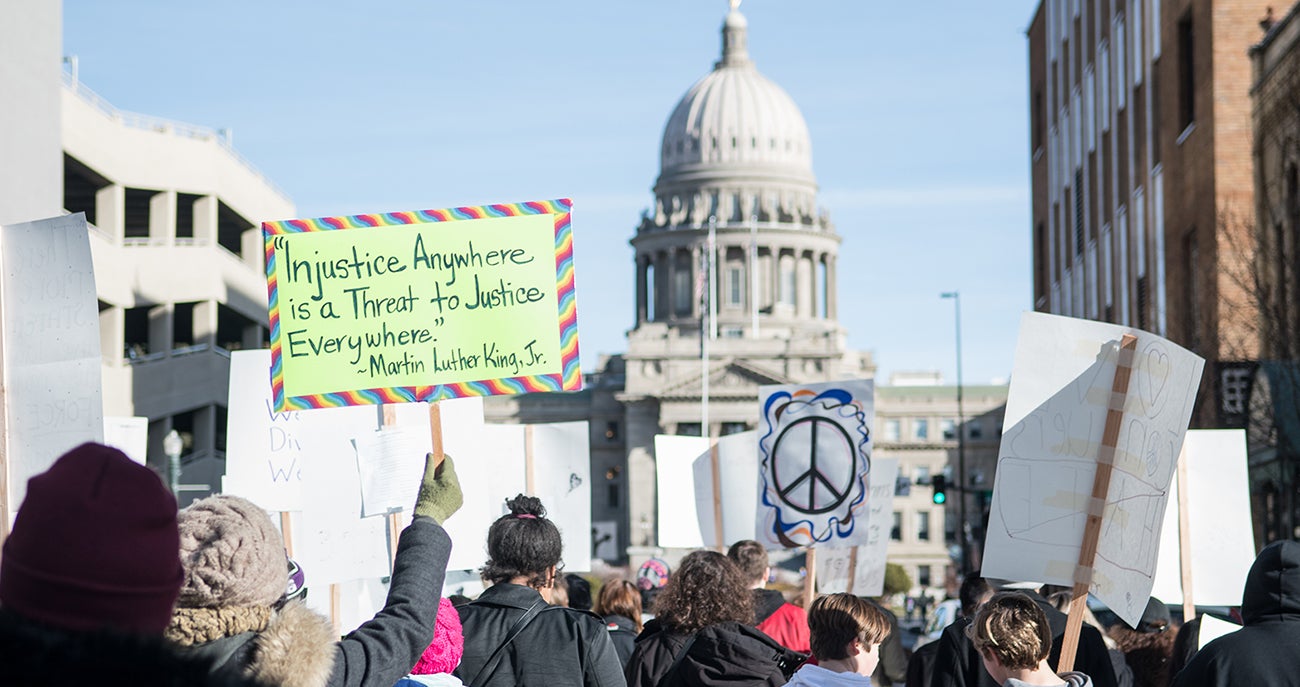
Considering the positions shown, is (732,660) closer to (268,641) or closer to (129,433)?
(268,641)

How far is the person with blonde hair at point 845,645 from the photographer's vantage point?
592cm

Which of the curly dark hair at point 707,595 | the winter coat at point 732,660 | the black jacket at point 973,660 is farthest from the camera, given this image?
the black jacket at point 973,660

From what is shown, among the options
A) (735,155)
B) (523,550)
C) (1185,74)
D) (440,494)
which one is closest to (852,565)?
(523,550)

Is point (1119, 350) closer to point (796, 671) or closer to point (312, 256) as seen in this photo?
point (796, 671)

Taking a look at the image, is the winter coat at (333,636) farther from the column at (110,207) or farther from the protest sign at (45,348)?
the column at (110,207)

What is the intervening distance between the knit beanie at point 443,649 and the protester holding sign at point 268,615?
963mm

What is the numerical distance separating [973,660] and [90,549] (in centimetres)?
489

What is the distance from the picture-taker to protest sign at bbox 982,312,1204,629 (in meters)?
6.88

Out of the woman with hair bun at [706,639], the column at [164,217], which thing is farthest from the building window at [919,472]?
the woman with hair bun at [706,639]

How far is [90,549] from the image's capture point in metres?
2.46

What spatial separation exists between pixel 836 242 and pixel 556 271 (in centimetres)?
12682

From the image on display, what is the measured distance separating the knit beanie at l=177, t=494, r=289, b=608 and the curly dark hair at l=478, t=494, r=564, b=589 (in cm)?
192

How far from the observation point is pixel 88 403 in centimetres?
539

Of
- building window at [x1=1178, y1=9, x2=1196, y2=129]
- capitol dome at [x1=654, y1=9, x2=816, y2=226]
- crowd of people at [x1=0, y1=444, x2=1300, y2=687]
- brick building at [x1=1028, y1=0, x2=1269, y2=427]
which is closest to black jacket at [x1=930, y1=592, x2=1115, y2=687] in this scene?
crowd of people at [x1=0, y1=444, x2=1300, y2=687]
